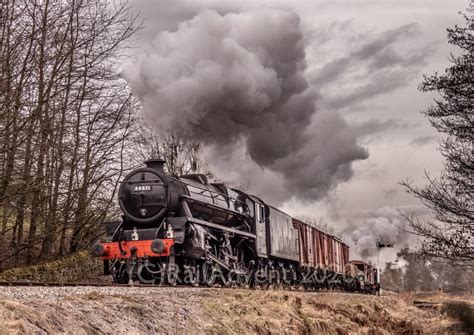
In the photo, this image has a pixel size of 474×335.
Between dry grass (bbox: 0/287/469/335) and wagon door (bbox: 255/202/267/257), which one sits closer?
dry grass (bbox: 0/287/469/335)

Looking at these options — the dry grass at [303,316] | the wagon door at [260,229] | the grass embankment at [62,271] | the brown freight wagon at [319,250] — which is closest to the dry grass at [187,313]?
the dry grass at [303,316]

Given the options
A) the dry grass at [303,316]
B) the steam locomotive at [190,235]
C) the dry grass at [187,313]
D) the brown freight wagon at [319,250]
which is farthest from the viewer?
the brown freight wagon at [319,250]

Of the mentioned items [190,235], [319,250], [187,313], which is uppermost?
[319,250]

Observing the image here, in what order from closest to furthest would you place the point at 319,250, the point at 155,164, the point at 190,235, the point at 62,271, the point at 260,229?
the point at 190,235 → the point at 155,164 → the point at 260,229 → the point at 62,271 → the point at 319,250

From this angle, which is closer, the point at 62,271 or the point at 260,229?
the point at 260,229

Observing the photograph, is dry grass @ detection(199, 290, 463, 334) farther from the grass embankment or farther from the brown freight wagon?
the grass embankment

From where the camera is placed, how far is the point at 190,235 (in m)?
13.5

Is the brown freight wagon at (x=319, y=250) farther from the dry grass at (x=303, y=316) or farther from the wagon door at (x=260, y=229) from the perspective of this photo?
the dry grass at (x=303, y=316)

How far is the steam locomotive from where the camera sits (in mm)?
13383

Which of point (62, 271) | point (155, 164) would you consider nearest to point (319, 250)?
point (62, 271)

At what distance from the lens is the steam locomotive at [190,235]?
13.4 meters

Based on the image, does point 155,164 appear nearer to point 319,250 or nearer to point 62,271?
point 62,271

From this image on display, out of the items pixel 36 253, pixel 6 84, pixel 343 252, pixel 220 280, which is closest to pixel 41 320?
pixel 6 84

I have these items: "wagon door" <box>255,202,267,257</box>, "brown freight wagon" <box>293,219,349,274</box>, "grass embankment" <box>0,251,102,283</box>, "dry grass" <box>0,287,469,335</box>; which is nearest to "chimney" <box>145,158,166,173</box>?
"wagon door" <box>255,202,267,257</box>
